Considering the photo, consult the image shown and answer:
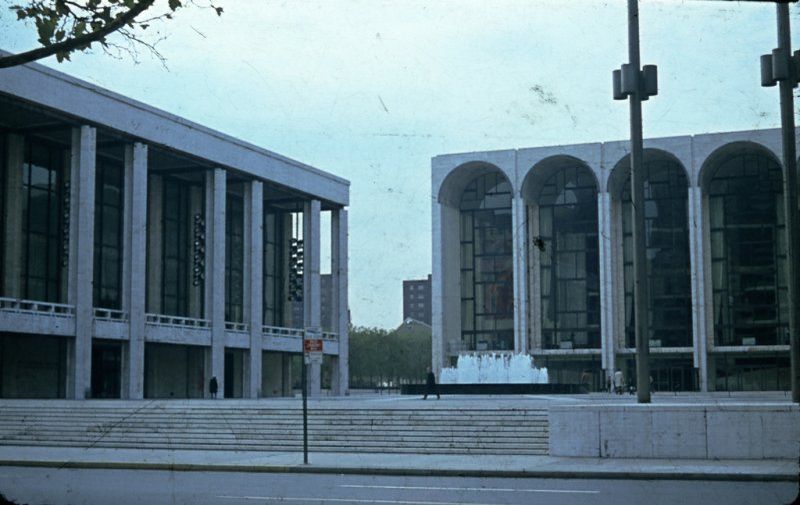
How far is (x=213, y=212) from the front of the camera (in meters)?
66.2

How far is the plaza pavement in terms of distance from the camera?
20375 mm

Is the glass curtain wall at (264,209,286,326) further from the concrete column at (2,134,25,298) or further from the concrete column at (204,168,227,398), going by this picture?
the concrete column at (2,134,25,298)

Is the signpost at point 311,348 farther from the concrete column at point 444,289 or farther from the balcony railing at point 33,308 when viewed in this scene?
the concrete column at point 444,289

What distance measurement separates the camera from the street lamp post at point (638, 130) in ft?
72.9

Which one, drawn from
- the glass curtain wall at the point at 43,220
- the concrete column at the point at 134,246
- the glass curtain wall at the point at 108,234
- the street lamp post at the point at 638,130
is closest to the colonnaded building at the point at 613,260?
the glass curtain wall at the point at 108,234

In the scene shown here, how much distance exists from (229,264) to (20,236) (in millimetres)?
21749

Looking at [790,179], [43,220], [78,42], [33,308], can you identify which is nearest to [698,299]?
[43,220]

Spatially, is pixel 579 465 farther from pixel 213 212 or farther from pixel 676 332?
pixel 676 332

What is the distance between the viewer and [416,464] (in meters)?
23.6

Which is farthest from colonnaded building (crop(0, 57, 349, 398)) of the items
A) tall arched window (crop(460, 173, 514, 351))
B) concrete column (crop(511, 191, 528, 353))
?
tall arched window (crop(460, 173, 514, 351))

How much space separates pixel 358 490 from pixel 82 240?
39331 mm

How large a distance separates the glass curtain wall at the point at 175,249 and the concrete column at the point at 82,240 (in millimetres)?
14730

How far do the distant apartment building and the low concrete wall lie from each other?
383 ft

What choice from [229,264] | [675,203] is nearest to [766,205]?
[675,203]
